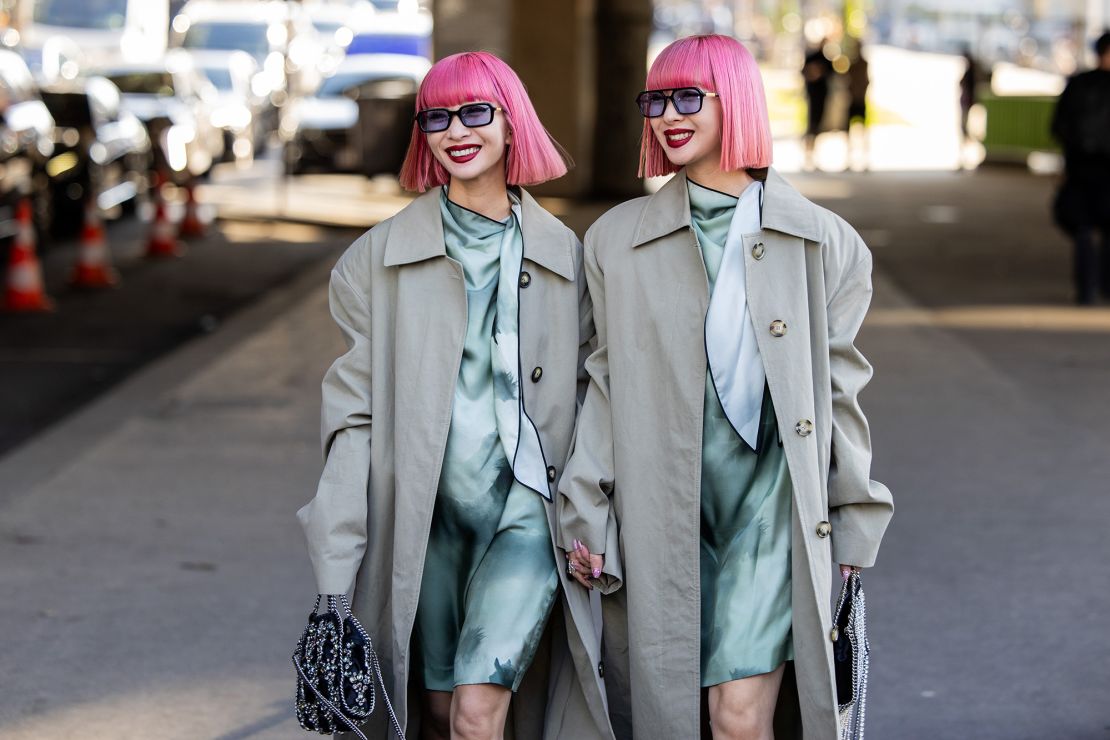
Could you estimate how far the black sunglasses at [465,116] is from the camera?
11.9ft

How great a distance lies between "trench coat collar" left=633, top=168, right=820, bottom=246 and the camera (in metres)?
3.49

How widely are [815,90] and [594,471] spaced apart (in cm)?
2329

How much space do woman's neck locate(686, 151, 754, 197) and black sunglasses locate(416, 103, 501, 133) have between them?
440mm

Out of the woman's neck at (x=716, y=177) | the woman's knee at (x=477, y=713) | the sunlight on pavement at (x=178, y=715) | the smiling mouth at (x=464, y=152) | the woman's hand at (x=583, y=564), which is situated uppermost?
the smiling mouth at (x=464, y=152)

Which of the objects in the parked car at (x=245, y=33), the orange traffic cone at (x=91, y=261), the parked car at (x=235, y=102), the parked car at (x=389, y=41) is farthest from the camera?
the parked car at (x=245, y=33)

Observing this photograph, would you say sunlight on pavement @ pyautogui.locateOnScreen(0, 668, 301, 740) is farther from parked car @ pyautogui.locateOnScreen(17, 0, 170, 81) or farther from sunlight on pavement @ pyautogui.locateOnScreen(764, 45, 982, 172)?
parked car @ pyautogui.locateOnScreen(17, 0, 170, 81)

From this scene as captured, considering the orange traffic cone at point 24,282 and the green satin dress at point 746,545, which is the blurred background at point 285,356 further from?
the green satin dress at point 746,545

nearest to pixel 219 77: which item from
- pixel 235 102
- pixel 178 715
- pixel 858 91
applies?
pixel 235 102

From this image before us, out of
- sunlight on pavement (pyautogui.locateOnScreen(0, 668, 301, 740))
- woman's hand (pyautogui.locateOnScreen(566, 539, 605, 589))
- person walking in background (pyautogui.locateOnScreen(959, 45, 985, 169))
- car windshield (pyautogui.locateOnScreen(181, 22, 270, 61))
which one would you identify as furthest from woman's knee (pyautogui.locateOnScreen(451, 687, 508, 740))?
car windshield (pyautogui.locateOnScreen(181, 22, 270, 61))

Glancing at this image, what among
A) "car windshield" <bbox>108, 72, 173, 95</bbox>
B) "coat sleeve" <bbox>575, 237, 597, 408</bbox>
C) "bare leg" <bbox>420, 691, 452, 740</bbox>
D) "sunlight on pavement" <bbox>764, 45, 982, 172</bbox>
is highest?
"coat sleeve" <bbox>575, 237, 597, 408</bbox>

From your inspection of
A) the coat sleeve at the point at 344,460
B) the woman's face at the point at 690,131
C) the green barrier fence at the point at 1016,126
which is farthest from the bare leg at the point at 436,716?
the green barrier fence at the point at 1016,126

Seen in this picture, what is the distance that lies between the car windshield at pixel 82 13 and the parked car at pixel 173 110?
2.72 metres

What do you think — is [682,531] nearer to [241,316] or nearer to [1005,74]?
[241,316]

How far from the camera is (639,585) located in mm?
3562
